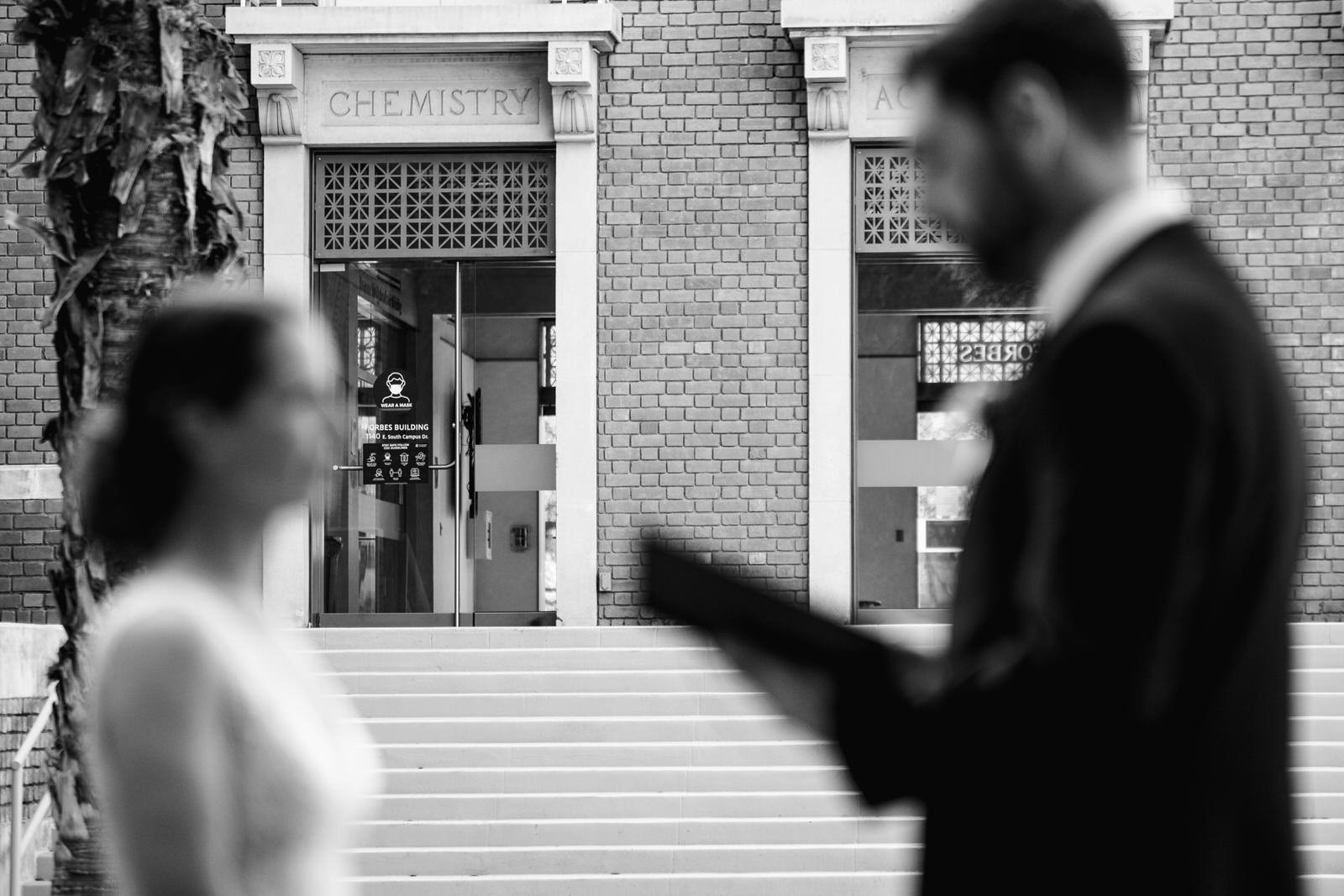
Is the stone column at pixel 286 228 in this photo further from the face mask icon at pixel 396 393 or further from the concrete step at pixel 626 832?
the concrete step at pixel 626 832

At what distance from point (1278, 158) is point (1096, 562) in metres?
15.0

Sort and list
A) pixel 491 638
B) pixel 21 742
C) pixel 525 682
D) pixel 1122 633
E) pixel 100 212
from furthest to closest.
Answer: pixel 491 638 < pixel 525 682 < pixel 21 742 < pixel 100 212 < pixel 1122 633

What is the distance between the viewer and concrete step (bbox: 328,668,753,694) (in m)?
13.0

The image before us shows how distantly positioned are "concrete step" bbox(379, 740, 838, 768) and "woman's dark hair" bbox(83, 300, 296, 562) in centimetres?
989

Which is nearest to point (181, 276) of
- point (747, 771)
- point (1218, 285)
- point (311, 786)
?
point (311, 786)

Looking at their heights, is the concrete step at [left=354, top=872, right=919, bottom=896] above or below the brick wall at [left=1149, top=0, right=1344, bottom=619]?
below

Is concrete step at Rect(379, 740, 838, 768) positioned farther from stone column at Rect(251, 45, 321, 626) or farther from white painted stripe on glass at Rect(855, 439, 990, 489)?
white painted stripe on glass at Rect(855, 439, 990, 489)

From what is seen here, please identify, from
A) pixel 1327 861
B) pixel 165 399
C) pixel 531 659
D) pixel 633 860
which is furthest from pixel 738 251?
pixel 165 399

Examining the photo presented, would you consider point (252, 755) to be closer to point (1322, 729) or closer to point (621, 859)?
point (621, 859)

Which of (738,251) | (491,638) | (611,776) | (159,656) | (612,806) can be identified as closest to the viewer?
(159,656)

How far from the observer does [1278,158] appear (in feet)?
51.3

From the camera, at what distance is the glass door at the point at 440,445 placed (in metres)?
16.4

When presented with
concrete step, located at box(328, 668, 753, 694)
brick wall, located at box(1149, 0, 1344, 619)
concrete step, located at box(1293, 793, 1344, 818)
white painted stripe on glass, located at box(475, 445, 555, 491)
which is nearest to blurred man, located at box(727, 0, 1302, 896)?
concrete step, located at box(1293, 793, 1344, 818)

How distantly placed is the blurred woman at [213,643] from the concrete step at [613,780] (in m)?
9.44
